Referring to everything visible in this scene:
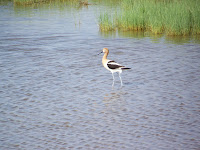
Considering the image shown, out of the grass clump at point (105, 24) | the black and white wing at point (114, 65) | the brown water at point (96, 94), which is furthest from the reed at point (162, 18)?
the black and white wing at point (114, 65)

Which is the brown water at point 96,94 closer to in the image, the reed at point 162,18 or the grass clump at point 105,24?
the reed at point 162,18

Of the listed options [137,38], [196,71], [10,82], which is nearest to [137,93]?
[196,71]

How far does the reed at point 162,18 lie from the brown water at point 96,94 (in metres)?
0.55

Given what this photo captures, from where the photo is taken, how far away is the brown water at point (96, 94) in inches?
245

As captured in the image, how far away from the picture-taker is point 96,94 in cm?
873

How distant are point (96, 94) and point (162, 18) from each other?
804 cm

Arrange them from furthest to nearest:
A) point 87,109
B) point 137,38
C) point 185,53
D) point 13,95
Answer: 1. point 137,38
2. point 185,53
3. point 13,95
4. point 87,109

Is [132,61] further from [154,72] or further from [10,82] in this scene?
[10,82]

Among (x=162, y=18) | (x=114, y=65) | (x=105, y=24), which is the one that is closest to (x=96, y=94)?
(x=114, y=65)

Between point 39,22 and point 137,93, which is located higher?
point 39,22

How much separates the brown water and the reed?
0.55 m

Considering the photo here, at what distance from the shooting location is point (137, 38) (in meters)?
15.9

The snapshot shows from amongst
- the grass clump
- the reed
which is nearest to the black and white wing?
the reed

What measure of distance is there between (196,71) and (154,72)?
3.95 ft
